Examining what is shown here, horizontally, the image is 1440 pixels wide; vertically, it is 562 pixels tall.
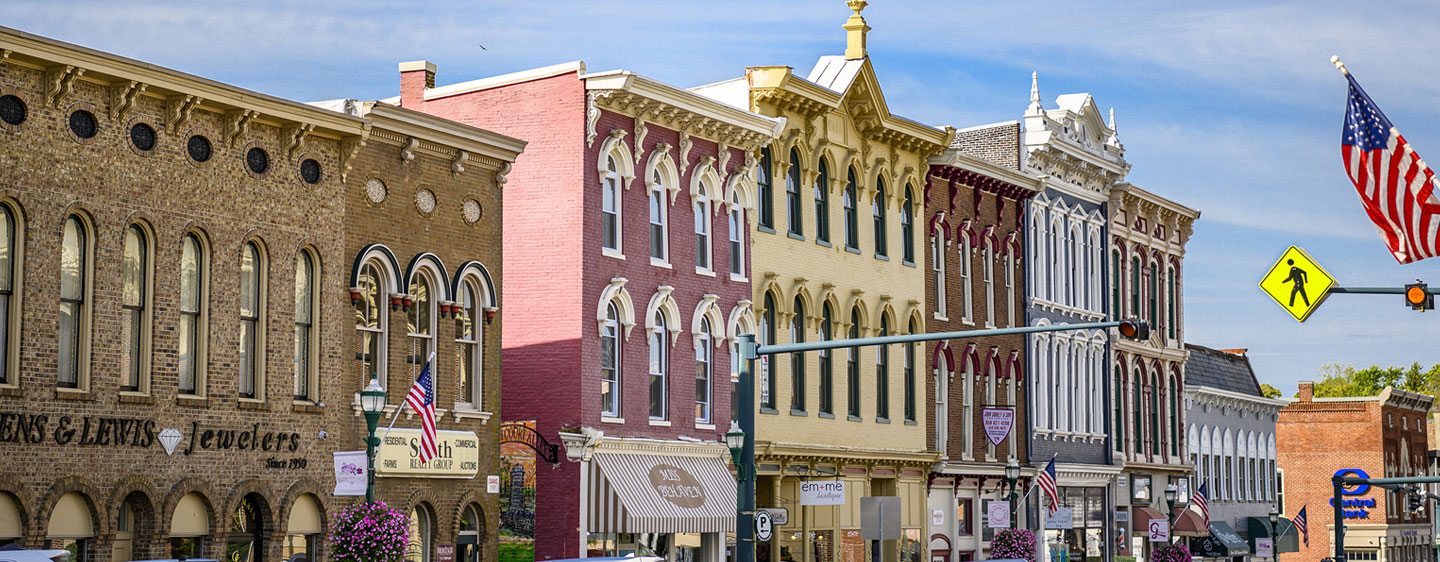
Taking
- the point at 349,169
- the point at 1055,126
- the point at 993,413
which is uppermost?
the point at 1055,126

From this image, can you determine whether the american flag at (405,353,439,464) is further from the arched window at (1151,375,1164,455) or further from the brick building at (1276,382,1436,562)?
the brick building at (1276,382,1436,562)

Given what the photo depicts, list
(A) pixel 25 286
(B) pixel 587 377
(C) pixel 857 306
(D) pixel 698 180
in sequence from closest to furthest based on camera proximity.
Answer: (A) pixel 25 286 → (B) pixel 587 377 → (D) pixel 698 180 → (C) pixel 857 306

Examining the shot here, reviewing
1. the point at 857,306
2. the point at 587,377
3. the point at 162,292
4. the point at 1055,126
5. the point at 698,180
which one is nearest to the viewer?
the point at 162,292

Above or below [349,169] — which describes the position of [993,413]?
below

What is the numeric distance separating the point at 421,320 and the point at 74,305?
7.07m

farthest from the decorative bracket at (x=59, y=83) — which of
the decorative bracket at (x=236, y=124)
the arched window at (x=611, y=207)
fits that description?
the arched window at (x=611, y=207)

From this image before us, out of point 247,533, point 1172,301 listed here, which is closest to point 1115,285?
point 1172,301

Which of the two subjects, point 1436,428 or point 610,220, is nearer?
point 610,220

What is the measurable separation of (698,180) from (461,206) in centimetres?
746

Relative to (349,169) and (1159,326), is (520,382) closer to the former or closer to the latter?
(349,169)

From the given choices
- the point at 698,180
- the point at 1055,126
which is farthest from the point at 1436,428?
the point at 698,180

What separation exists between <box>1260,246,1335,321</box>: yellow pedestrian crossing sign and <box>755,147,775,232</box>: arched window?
1901 centimetres

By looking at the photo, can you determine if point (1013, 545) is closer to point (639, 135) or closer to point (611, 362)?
point (611, 362)

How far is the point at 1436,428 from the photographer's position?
99.1 meters
